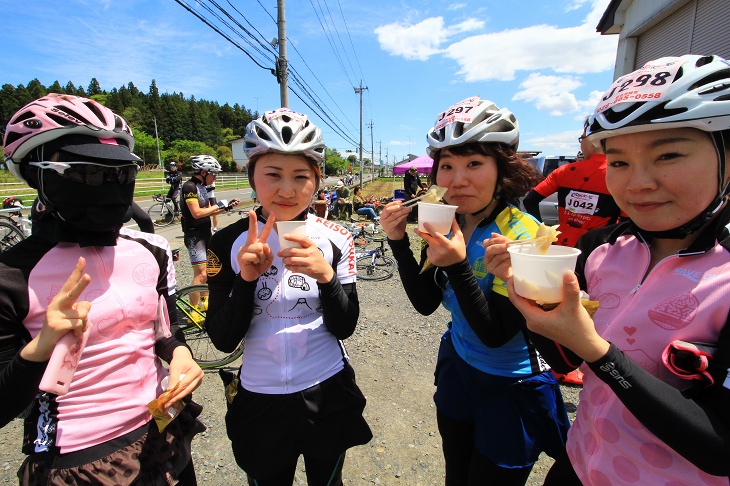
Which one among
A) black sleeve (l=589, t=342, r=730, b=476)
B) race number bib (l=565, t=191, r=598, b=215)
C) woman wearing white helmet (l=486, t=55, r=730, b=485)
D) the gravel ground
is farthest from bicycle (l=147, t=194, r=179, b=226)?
black sleeve (l=589, t=342, r=730, b=476)

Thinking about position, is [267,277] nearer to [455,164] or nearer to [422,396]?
[455,164]

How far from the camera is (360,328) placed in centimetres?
605

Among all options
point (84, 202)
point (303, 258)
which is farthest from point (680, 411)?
point (84, 202)

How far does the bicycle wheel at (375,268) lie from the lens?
888cm

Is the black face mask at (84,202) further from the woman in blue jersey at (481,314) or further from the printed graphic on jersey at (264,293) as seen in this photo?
the woman in blue jersey at (481,314)

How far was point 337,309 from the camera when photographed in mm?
1811

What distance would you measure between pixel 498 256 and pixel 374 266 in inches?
306

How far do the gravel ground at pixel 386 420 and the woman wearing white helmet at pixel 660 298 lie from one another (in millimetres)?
2238

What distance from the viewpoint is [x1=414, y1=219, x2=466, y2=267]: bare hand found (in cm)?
166

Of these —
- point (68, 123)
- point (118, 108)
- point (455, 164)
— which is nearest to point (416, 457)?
point (455, 164)

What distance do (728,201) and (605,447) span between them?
1.04 m

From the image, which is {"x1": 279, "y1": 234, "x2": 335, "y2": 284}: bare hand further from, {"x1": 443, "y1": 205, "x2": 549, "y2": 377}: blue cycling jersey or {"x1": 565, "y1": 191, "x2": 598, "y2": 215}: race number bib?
{"x1": 565, "y1": 191, "x2": 598, "y2": 215}: race number bib

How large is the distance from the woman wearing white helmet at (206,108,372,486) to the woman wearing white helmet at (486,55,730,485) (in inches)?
39.4

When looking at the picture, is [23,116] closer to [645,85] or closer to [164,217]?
[645,85]
